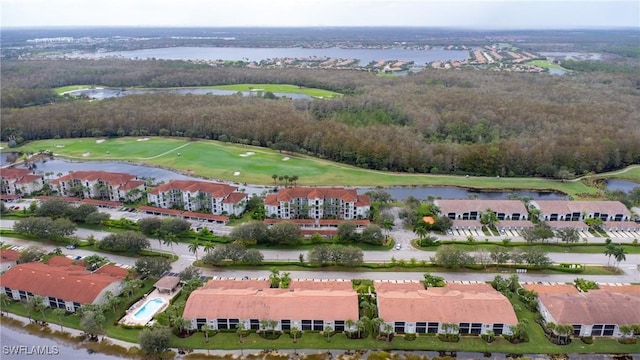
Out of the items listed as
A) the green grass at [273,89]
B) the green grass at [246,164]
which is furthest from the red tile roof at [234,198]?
the green grass at [273,89]

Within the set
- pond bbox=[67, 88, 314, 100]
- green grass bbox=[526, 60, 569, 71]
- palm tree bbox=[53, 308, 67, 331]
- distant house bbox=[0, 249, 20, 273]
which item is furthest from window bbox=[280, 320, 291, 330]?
green grass bbox=[526, 60, 569, 71]

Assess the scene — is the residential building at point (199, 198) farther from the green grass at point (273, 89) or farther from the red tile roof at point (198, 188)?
the green grass at point (273, 89)

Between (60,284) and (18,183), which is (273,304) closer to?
(60,284)

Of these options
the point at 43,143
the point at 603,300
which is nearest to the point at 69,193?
the point at 43,143

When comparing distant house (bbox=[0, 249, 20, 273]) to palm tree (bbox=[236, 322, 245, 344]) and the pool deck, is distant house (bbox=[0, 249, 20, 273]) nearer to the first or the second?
the pool deck

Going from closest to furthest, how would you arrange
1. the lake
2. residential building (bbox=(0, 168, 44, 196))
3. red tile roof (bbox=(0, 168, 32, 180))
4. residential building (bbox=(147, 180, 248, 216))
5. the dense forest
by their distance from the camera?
residential building (bbox=(147, 180, 248, 216)), residential building (bbox=(0, 168, 44, 196)), red tile roof (bbox=(0, 168, 32, 180)), the lake, the dense forest

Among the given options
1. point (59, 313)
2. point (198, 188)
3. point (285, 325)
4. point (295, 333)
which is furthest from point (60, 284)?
point (198, 188)

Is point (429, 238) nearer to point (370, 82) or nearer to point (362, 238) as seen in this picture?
point (362, 238)
